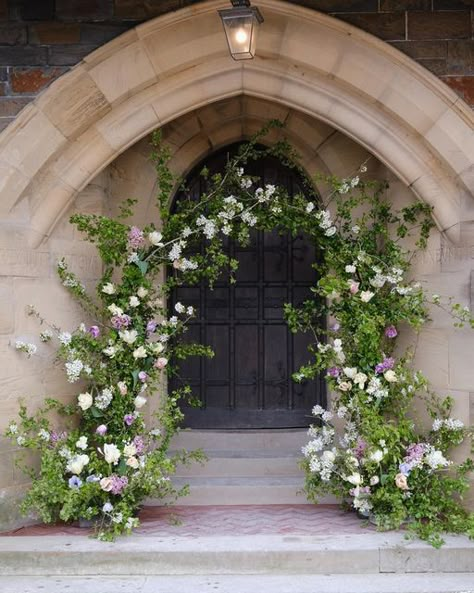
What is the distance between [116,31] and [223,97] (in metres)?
0.74

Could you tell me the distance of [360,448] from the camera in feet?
15.6

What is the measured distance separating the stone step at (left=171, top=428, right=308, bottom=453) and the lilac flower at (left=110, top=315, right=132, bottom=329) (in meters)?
1.17

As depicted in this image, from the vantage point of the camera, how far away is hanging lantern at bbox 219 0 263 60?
14.0 ft

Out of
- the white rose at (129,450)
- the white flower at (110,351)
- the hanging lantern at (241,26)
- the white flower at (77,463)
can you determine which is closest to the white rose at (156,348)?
the white flower at (110,351)

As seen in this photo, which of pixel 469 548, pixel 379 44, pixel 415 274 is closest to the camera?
pixel 469 548

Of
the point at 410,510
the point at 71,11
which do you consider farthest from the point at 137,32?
the point at 410,510

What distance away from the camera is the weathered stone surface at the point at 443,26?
479 cm

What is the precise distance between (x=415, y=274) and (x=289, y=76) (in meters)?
1.44

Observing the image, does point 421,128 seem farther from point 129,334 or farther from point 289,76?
point 129,334

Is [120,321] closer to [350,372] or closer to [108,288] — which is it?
[108,288]

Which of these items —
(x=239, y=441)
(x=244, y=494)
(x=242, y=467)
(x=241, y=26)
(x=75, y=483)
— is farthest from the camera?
(x=239, y=441)

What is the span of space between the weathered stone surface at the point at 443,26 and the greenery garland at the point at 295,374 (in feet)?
3.21

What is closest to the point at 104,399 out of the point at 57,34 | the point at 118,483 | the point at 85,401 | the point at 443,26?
the point at 85,401

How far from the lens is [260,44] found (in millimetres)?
4824
